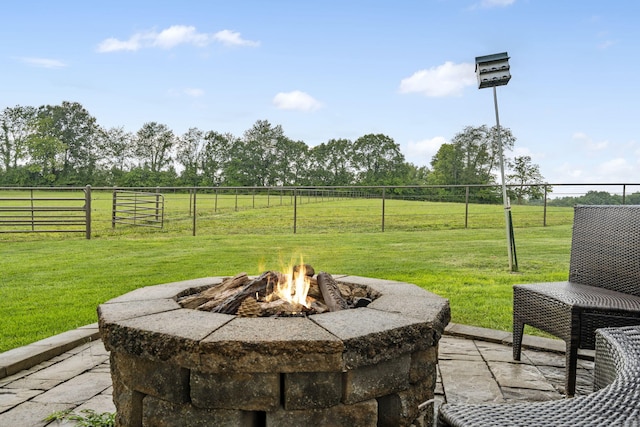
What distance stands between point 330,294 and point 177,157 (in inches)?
1498

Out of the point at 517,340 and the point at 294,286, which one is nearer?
the point at 294,286

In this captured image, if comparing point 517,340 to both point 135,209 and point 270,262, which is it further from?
point 135,209

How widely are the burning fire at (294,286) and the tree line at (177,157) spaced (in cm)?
3129

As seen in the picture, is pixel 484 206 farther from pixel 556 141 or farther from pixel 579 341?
pixel 579 341

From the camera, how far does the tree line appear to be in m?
34.2

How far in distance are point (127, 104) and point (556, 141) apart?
65.3 feet

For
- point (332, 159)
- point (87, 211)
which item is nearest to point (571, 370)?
point (87, 211)

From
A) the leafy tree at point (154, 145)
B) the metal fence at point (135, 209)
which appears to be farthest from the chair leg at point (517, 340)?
the leafy tree at point (154, 145)

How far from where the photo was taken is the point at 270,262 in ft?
21.5

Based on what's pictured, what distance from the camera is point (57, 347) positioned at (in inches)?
114

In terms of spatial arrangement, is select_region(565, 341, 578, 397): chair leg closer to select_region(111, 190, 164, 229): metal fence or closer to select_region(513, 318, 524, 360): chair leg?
select_region(513, 318, 524, 360): chair leg

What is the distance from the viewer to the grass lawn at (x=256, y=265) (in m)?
3.89

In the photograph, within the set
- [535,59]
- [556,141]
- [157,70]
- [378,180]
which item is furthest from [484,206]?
[378,180]

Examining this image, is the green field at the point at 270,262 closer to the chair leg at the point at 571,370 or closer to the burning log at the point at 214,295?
the burning log at the point at 214,295
